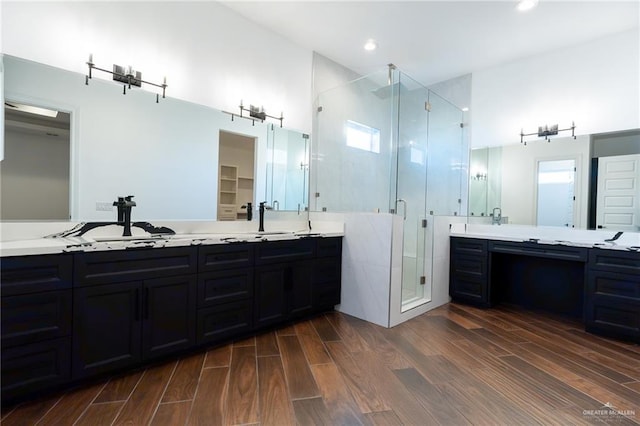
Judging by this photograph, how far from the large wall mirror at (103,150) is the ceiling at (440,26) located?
47.7 inches

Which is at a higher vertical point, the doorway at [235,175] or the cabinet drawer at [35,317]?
the doorway at [235,175]

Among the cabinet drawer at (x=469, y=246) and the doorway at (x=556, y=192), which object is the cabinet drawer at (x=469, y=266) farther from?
the doorway at (x=556, y=192)

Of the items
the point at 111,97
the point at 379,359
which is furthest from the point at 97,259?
the point at 379,359

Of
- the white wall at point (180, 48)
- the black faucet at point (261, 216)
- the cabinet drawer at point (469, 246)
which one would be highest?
the white wall at point (180, 48)

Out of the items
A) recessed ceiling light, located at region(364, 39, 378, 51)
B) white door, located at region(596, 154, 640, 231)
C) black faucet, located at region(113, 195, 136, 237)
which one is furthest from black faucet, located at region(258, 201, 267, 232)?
white door, located at region(596, 154, 640, 231)

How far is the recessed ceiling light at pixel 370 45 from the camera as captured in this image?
3.30 metres

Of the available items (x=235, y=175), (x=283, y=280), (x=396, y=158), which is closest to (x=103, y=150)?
(x=235, y=175)

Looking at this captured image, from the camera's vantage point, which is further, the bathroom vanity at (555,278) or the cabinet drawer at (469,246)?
the cabinet drawer at (469,246)

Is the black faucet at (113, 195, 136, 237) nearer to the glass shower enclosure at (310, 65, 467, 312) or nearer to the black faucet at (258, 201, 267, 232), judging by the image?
the black faucet at (258, 201, 267, 232)

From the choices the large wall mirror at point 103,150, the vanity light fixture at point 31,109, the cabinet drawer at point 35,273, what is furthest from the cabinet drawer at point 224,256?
the vanity light fixture at point 31,109

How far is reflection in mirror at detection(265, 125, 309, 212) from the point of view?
3.14 meters

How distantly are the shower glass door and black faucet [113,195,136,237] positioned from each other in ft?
7.39

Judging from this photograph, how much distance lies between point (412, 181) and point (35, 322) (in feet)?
10.4

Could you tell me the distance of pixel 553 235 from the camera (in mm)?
3184
